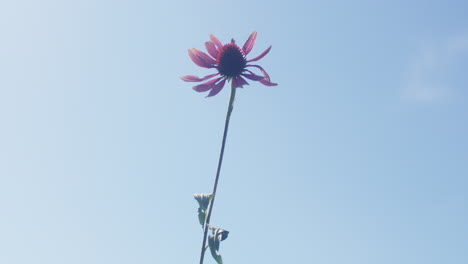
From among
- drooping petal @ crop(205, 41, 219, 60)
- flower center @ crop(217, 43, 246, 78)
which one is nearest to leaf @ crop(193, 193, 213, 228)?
flower center @ crop(217, 43, 246, 78)

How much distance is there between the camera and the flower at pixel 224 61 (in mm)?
4051

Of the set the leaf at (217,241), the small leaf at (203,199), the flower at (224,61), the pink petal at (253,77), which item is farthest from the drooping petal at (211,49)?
the leaf at (217,241)

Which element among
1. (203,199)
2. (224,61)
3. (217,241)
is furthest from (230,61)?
(217,241)

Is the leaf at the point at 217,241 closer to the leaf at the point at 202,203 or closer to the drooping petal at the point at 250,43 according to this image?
the leaf at the point at 202,203

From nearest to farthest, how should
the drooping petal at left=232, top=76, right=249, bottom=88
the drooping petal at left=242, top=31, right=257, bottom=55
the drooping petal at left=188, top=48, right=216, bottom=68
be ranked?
the drooping petal at left=232, top=76, right=249, bottom=88
the drooping petal at left=188, top=48, right=216, bottom=68
the drooping petal at left=242, top=31, right=257, bottom=55

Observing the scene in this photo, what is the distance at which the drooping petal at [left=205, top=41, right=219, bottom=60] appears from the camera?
14.7 feet

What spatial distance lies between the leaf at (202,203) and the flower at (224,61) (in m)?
0.96

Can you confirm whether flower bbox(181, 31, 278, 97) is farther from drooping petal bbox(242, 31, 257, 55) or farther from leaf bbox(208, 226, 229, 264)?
leaf bbox(208, 226, 229, 264)

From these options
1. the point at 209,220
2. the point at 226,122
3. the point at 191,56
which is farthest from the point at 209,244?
the point at 191,56

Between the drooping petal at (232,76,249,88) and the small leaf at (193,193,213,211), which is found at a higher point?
the drooping petal at (232,76,249,88)

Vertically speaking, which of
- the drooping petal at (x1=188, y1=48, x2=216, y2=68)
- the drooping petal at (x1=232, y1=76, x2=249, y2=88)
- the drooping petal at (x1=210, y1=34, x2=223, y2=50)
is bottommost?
the drooping petal at (x1=232, y1=76, x2=249, y2=88)

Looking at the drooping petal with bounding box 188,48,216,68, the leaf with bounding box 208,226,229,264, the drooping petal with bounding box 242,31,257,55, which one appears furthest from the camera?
the drooping petal with bounding box 242,31,257,55

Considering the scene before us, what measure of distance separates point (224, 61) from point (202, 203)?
4.85ft

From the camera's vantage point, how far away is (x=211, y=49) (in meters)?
4.49
